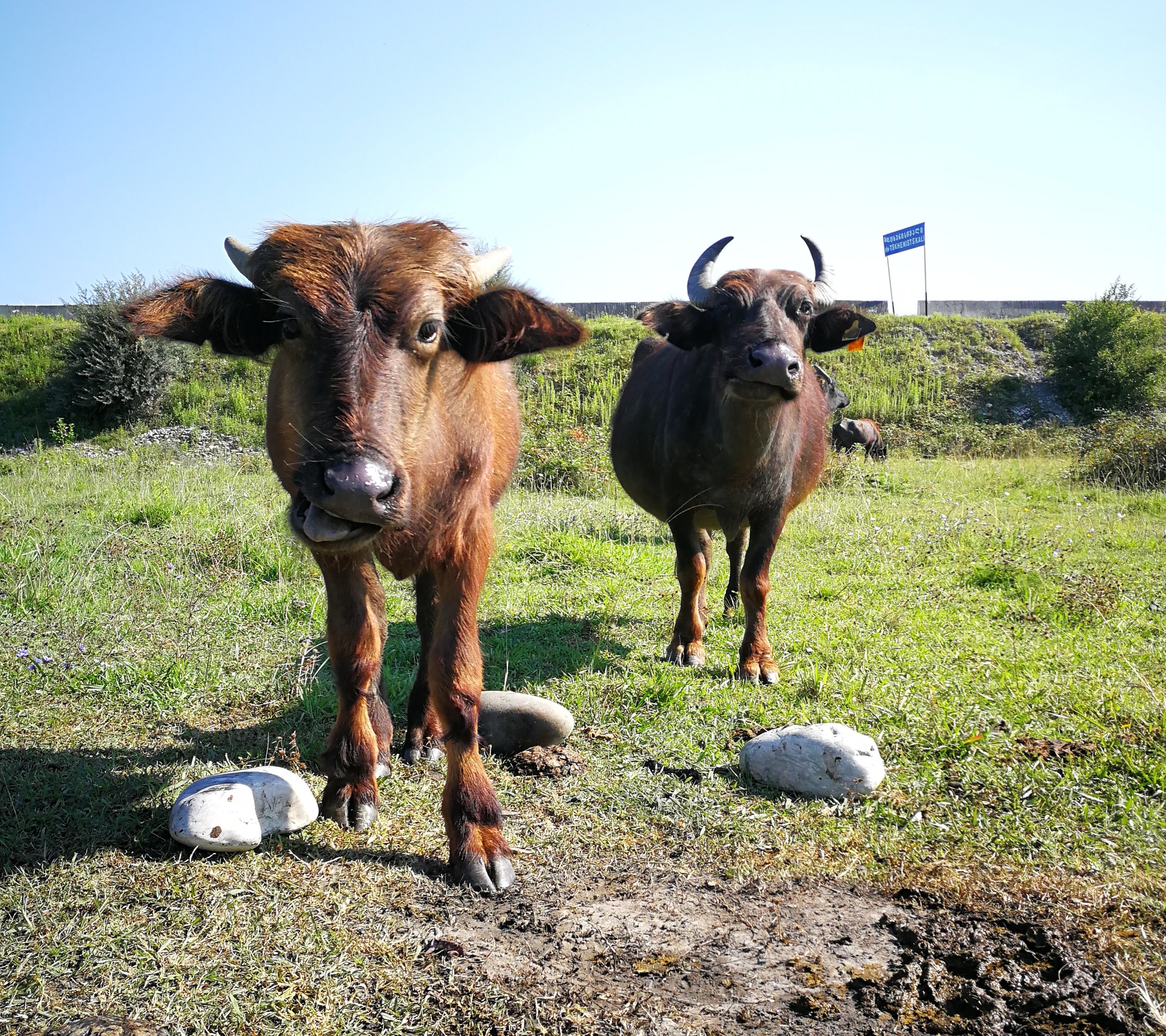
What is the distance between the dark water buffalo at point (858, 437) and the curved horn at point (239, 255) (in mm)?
14984

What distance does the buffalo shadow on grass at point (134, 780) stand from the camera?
279cm

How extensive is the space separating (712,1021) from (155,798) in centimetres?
212

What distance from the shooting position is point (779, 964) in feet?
7.63

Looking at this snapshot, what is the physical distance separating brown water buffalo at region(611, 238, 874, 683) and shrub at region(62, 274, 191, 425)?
595 inches

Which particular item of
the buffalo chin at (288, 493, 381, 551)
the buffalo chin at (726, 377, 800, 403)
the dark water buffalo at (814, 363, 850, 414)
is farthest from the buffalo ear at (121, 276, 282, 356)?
the dark water buffalo at (814, 363, 850, 414)

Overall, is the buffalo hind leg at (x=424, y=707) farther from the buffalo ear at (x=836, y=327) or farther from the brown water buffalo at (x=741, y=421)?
the buffalo ear at (x=836, y=327)

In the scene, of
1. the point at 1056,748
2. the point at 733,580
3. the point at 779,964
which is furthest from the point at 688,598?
the point at 779,964

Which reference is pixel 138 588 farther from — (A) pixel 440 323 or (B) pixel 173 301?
(A) pixel 440 323

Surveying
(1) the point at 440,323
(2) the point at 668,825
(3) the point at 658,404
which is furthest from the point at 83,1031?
(3) the point at 658,404

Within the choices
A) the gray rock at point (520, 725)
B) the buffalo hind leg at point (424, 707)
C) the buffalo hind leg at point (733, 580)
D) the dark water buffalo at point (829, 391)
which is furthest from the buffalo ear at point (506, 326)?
the dark water buffalo at point (829, 391)

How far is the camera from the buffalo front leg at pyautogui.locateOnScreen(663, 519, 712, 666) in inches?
203

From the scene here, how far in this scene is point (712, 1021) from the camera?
2.07m

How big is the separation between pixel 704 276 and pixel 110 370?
51.5 ft

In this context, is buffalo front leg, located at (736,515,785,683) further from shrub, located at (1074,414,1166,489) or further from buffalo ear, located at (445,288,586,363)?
shrub, located at (1074,414,1166,489)
